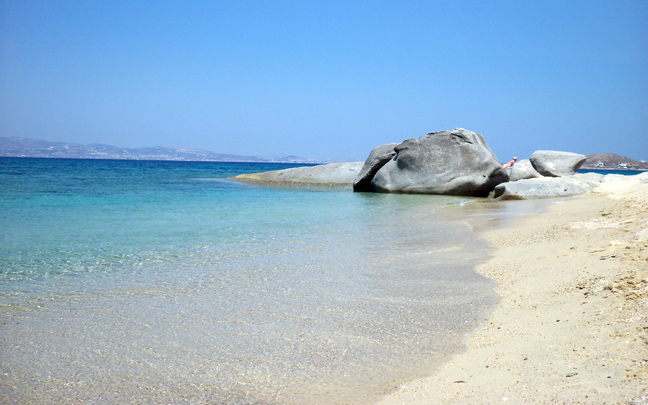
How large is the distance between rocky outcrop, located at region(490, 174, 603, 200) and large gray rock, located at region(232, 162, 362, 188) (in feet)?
30.3

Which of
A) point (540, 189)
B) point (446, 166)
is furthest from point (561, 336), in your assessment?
point (446, 166)

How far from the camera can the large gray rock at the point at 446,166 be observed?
1603 cm

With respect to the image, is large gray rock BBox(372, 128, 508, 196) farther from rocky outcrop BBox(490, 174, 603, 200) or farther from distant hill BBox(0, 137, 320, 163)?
distant hill BBox(0, 137, 320, 163)

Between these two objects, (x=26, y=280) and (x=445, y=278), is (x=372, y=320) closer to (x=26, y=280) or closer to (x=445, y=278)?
(x=445, y=278)

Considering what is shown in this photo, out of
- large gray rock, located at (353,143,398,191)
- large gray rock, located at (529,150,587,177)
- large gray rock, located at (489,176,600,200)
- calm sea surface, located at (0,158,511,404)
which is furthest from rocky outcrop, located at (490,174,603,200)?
calm sea surface, located at (0,158,511,404)

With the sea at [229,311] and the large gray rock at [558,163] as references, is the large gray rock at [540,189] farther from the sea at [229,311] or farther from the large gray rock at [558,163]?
the sea at [229,311]

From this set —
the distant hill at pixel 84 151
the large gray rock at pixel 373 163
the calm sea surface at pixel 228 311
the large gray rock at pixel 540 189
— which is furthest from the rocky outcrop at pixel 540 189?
the distant hill at pixel 84 151

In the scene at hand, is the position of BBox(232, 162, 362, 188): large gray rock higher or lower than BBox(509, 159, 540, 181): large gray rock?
lower

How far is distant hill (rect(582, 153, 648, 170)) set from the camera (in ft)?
247

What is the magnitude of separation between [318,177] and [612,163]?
237 ft

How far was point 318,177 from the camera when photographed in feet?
79.6

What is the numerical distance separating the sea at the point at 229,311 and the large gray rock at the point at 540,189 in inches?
269

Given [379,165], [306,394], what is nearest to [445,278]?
[306,394]

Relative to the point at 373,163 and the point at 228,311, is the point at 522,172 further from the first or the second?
Result: the point at 228,311
